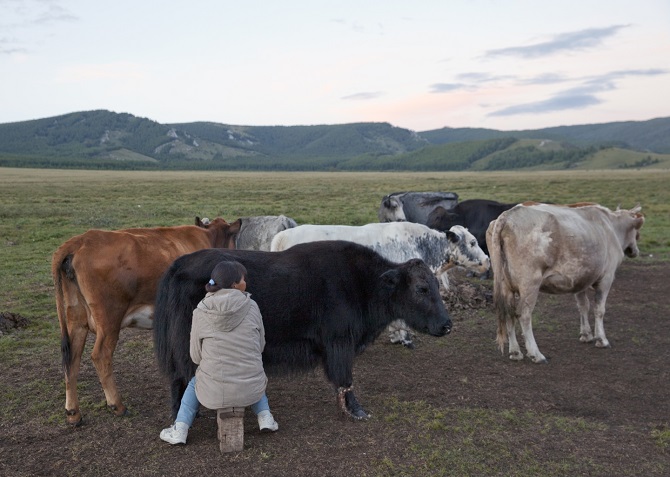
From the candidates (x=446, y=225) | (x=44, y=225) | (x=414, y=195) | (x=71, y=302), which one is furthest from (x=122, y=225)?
(x=71, y=302)

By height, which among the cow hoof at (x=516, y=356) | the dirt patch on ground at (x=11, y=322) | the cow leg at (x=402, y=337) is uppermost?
the dirt patch on ground at (x=11, y=322)

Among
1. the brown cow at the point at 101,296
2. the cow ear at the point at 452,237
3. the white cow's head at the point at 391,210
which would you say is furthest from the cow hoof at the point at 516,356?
the white cow's head at the point at 391,210

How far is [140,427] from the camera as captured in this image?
573 centimetres

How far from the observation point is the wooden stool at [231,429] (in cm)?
507

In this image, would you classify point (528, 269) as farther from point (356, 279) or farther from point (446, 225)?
point (446, 225)

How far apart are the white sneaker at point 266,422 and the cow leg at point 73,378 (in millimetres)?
1830

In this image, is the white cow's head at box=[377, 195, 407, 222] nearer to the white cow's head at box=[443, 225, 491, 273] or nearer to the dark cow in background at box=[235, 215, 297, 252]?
the dark cow in background at box=[235, 215, 297, 252]

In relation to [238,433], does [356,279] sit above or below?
above

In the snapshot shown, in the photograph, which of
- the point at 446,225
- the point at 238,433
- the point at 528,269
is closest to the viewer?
the point at 238,433

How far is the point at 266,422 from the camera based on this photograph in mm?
5504

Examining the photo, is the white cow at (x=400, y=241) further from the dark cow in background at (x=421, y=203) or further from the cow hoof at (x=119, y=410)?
the dark cow in background at (x=421, y=203)

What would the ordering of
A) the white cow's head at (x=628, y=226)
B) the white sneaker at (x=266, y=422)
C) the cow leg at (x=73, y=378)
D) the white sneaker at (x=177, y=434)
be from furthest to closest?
the white cow's head at (x=628, y=226) → the cow leg at (x=73, y=378) → the white sneaker at (x=266, y=422) → the white sneaker at (x=177, y=434)

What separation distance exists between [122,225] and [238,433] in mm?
21894

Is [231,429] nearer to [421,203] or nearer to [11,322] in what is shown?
[11,322]
